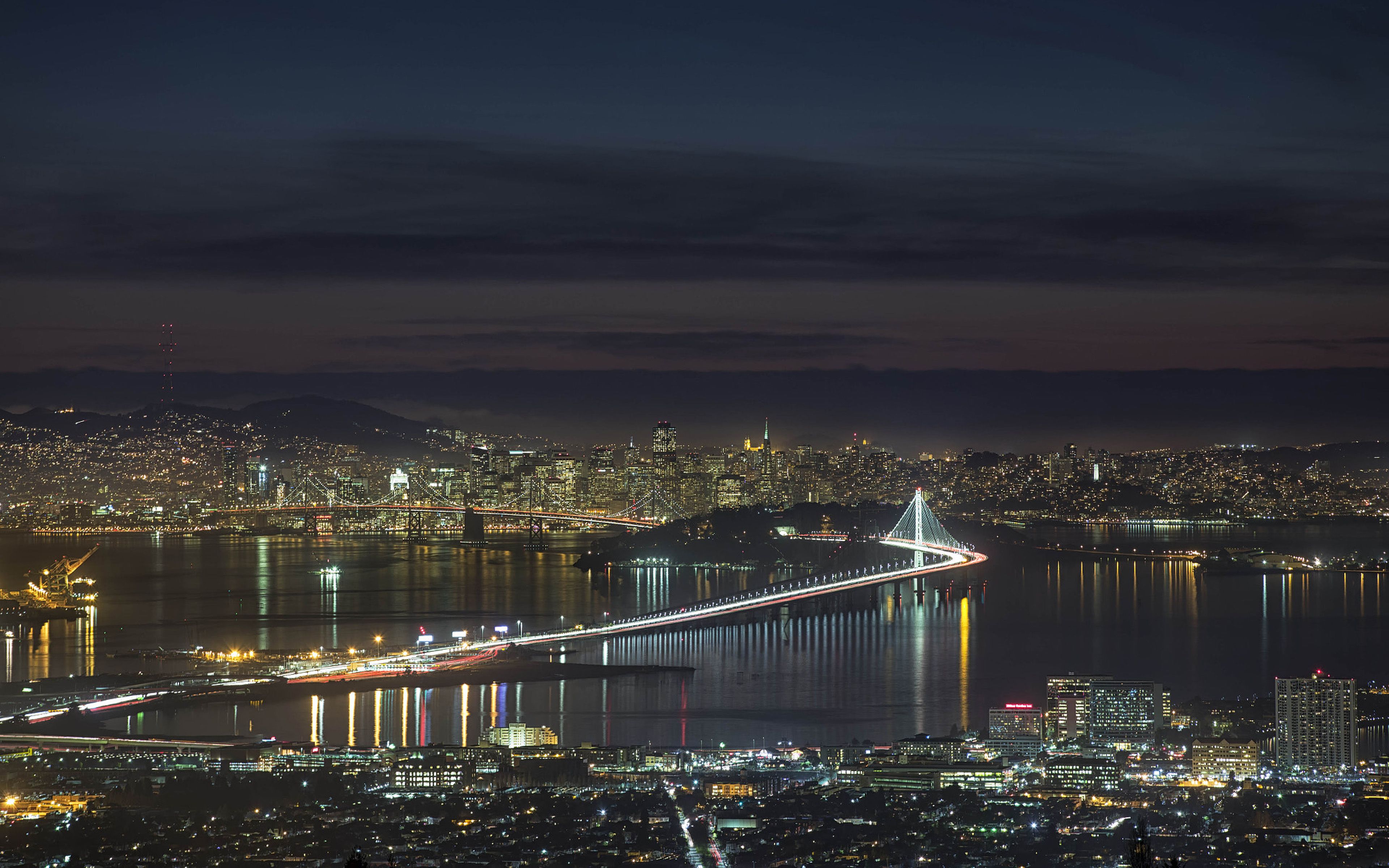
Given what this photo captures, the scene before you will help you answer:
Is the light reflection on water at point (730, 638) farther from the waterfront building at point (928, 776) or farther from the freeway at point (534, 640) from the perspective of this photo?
the waterfront building at point (928, 776)

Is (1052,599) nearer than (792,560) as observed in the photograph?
Yes

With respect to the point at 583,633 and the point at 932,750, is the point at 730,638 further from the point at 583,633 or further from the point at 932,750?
the point at 932,750

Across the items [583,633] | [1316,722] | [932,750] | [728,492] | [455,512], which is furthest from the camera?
[728,492]

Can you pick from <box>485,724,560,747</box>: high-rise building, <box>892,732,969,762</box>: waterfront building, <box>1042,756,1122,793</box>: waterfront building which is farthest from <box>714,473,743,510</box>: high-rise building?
<box>1042,756,1122,793</box>: waterfront building

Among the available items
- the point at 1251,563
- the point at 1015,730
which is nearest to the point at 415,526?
the point at 1251,563

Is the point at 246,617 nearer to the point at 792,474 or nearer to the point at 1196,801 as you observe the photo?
the point at 1196,801

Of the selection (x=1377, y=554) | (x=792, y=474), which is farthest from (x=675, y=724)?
(x=792, y=474)
